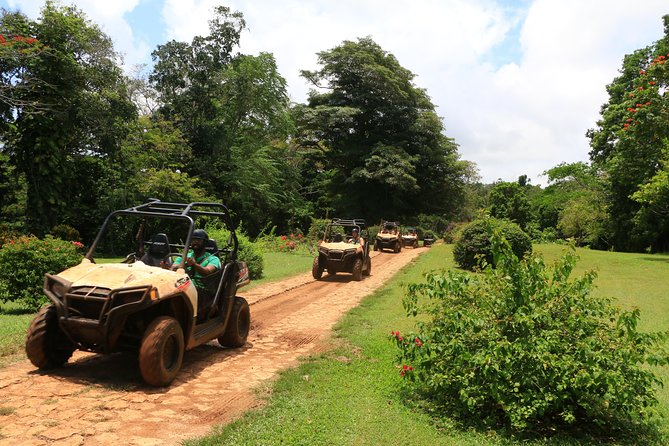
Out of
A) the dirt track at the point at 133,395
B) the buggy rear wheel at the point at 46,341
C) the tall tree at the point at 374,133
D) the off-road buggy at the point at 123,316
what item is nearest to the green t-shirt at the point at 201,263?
the off-road buggy at the point at 123,316

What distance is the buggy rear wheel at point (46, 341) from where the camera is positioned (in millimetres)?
5379

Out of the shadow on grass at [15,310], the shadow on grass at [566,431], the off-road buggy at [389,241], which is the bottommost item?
the shadow on grass at [15,310]

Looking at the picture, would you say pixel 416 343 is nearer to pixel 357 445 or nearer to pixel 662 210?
pixel 357 445

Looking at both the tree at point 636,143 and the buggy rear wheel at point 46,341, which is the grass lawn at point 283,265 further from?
the tree at point 636,143

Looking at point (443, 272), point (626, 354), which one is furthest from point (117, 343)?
point (626, 354)

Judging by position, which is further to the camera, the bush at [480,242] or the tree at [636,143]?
the tree at [636,143]

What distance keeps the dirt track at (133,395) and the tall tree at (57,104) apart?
18939 mm

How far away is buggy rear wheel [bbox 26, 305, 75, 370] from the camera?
5379mm

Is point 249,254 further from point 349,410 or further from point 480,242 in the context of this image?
point 349,410

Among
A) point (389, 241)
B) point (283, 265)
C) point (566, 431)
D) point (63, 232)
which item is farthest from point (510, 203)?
point (566, 431)

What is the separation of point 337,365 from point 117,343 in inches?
105

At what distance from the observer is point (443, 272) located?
208 inches

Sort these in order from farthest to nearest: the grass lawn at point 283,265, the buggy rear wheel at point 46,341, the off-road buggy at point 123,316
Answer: the grass lawn at point 283,265
the buggy rear wheel at point 46,341
the off-road buggy at point 123,316

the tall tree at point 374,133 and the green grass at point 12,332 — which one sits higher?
the tall tree at point 374,133
